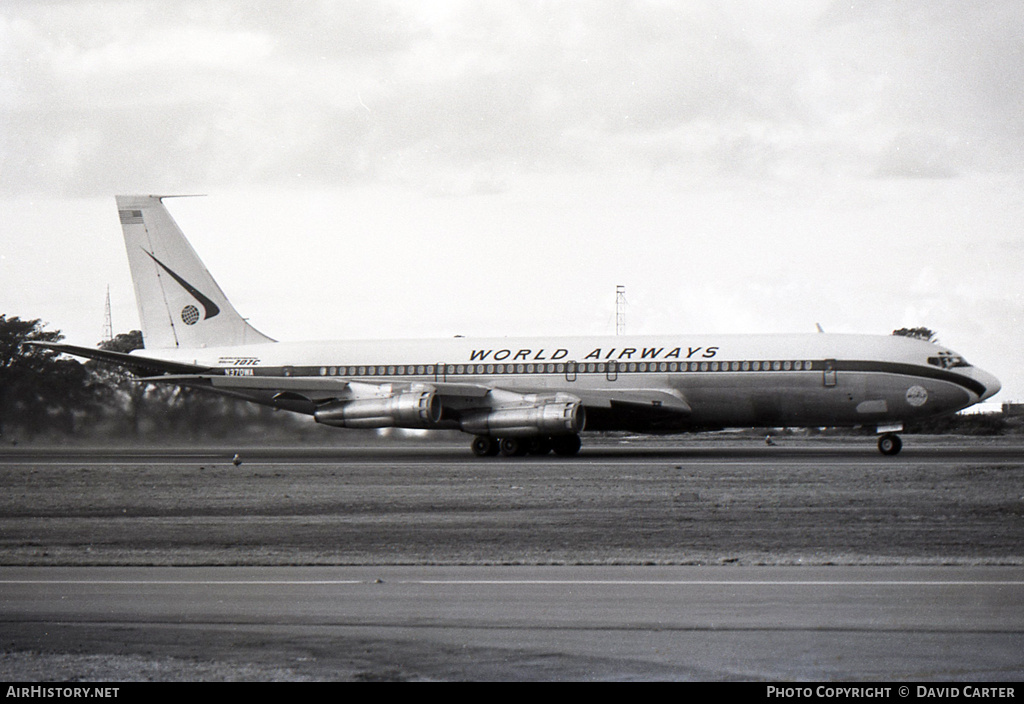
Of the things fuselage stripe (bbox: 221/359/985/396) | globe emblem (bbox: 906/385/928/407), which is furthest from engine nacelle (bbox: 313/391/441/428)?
globe emblem (bbox: 906/385/928/407)

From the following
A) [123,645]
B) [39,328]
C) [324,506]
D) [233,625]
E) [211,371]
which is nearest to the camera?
[123,645]

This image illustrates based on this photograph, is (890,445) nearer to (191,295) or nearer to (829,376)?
(829,376)

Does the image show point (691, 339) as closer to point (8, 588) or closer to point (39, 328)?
point (8, 588)

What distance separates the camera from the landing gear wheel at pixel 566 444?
121ft

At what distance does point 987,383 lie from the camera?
1331 inches

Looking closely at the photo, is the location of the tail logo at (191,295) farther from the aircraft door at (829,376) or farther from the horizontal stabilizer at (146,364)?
the aircraft door at (829,376)

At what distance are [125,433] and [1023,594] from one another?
120 feet

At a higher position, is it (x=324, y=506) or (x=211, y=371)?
(x=211, y=371)

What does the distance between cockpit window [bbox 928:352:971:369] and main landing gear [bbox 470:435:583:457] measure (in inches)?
430

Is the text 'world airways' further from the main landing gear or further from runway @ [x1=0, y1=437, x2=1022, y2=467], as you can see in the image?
runway @ [x1=0, y1=437, x2=1022, y2=467]

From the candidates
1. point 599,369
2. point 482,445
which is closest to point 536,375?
point 599,369
